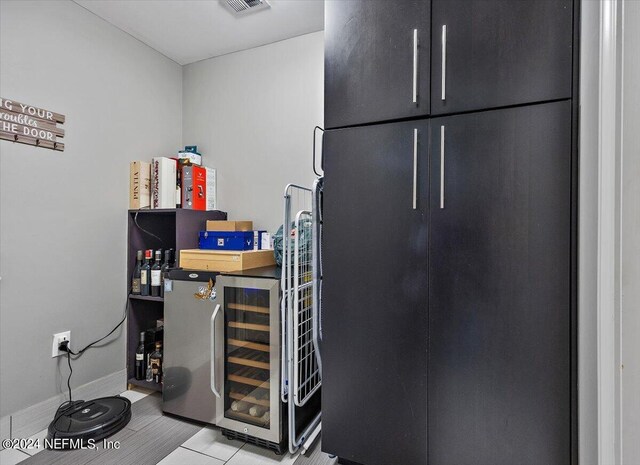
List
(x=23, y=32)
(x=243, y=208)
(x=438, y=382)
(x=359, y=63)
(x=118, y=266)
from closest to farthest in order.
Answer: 1. (x=438, y=382)
2. (x=359, y=63)
3. (x=23, y=32)
4. (x=118, y=266)
5. (x=243, y=208)

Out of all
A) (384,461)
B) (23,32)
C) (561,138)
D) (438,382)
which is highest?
(23,32)

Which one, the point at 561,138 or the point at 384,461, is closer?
the point at 561,138

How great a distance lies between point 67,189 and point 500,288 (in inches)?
91.9

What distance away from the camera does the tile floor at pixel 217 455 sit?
1.56 metres

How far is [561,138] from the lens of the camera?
3.23ft

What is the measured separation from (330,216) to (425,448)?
0.92 m

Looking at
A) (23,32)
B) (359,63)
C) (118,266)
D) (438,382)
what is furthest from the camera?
(118,266)

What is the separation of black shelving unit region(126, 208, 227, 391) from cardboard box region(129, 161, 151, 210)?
2.6 inches

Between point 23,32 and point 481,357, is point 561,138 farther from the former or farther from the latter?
point 23,32

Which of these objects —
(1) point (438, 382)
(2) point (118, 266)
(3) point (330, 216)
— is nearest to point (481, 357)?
(1) point (438, 382)

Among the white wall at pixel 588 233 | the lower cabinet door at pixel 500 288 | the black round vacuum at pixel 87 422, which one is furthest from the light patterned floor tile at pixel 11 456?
the white wall at pixel 588 233

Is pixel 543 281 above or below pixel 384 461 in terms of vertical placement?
above

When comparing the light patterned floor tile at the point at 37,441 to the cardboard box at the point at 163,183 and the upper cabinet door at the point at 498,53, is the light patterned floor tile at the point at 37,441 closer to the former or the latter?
the cardboard box at the point at 163,183

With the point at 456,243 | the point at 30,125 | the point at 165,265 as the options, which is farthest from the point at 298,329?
the point at 30,125
